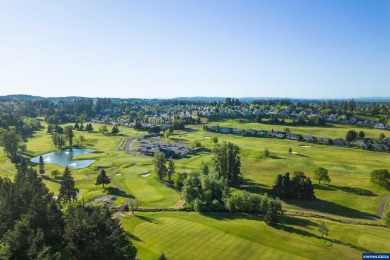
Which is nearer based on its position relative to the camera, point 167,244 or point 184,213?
point 167,244

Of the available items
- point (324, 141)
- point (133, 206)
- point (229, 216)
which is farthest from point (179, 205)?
point (324, 141)

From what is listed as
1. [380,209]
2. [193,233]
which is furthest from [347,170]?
[193,233]

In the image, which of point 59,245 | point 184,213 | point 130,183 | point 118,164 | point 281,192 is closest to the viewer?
point 59,245

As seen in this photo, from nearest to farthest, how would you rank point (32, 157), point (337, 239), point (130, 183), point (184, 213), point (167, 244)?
1. point (167, 244)
2. point (337, 239)
3. point (184, 213)
4. point (130, 183)
5. point (32, 157)

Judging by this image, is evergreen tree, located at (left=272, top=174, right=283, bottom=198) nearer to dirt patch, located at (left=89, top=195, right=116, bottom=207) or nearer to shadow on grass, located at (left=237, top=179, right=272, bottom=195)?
shadow on grass, located at (left=237, top=179, right=272, bottom=195)

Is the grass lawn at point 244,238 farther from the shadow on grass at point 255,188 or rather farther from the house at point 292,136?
the house at point 292,136

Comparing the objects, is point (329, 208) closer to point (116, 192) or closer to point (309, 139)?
point (116, 192)

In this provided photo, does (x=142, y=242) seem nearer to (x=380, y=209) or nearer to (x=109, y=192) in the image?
(x=109, y=192)
